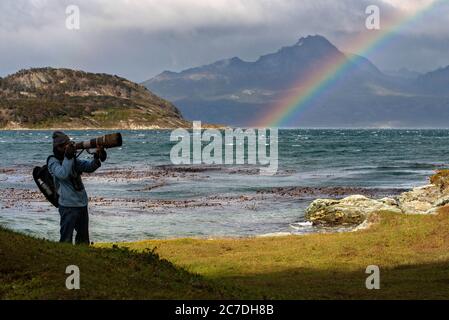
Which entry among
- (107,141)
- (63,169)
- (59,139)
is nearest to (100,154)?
(107,141)

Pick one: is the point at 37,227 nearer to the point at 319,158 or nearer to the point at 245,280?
the point at 245,280

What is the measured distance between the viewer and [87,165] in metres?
12.8

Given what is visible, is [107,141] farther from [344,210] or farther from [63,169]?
[344,210]

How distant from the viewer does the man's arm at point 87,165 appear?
490 inches

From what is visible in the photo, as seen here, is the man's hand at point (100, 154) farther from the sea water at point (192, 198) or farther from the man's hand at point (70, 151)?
Result: the sea water at point (192, 198)

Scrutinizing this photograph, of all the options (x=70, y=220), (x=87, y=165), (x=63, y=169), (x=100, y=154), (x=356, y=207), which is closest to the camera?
(x=100, y=154)

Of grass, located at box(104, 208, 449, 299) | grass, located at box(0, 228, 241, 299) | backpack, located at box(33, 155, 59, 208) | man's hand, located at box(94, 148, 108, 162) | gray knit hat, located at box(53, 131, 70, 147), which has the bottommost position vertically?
grass, located at box(104, 208, 449, 299)

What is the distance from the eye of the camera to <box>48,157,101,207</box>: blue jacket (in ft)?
42.7

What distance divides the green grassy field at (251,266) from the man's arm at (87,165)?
1692 millimetres

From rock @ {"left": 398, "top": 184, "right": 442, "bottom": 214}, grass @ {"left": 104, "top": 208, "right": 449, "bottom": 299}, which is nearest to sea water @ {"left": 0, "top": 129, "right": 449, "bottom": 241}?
grass @ {"left": 104, "top": 208, "right": 449, "bottom": 299}

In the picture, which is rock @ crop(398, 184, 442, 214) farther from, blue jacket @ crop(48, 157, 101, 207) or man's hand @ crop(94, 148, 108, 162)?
man's hand @ crop(94, 148, 108, 162)

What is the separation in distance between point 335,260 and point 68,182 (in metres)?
10.2
